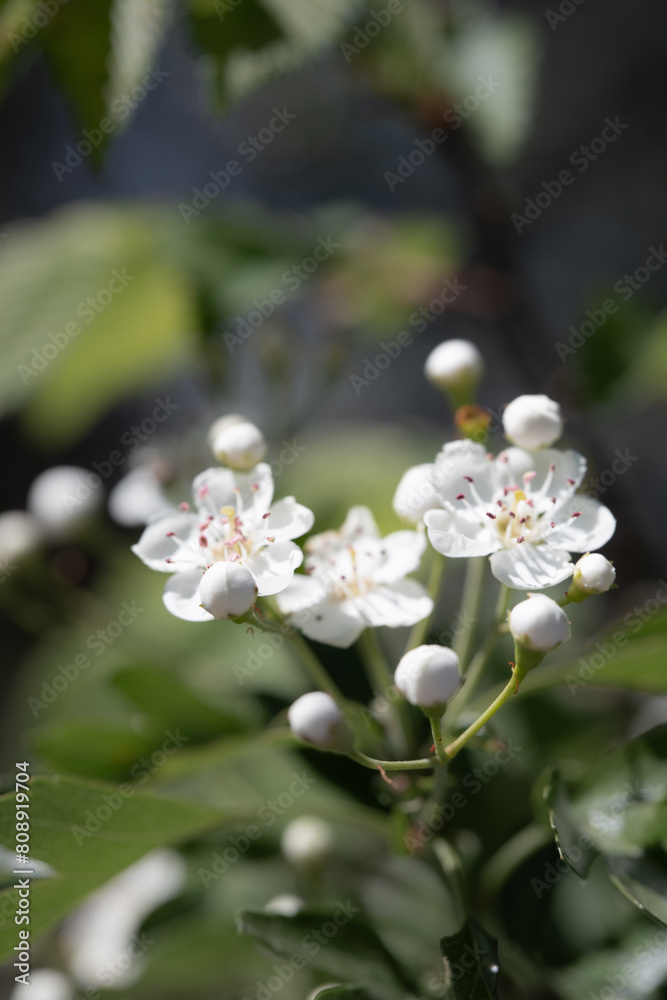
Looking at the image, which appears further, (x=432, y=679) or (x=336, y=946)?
(x=336, y=946)

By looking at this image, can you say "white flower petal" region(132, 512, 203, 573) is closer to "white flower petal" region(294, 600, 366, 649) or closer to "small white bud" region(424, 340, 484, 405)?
"white flower petal" region(294, 600, 366, 649)

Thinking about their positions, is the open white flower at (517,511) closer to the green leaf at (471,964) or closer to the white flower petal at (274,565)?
the white flower petal at (274,565)

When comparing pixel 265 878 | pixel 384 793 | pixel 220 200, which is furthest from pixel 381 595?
pixel 220 200

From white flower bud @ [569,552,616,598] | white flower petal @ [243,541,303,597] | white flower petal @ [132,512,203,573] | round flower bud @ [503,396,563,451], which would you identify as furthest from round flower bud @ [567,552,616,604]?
white flower petal @ [132,512,203,573]

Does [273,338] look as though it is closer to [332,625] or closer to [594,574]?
[332,625]

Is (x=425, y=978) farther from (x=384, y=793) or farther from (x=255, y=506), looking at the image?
(x=255, y=506)

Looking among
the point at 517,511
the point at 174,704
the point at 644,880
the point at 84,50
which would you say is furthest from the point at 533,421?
the point at 84,50
